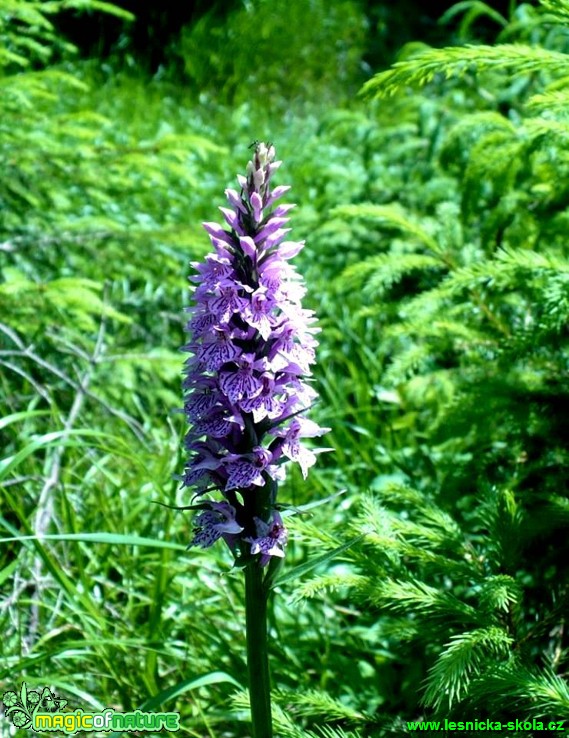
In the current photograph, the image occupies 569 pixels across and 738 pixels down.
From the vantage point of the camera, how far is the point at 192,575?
95.3 inches

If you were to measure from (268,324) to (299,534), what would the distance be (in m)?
0.55

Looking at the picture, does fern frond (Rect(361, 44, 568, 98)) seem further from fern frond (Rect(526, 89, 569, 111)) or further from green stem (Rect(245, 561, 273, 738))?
green stem (Rect(245, 561, 273, 738))

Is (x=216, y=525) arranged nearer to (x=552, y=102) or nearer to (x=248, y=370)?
(x=248, y=370)

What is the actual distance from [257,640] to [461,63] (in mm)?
1135

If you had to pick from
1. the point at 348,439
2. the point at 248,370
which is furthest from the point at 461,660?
the point at 348,439

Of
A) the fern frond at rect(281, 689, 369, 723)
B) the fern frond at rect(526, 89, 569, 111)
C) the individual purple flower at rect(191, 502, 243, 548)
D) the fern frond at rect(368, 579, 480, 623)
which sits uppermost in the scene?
the fern frond at rect(526, 89, 569, 111)

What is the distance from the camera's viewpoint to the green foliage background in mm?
1679

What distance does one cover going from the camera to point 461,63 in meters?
1.68

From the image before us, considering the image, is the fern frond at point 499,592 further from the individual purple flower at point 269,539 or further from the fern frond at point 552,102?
the fern frond at point 552,102

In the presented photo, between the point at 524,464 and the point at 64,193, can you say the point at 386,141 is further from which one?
the point at 524,464

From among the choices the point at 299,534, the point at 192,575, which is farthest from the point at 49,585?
the point at 299,534

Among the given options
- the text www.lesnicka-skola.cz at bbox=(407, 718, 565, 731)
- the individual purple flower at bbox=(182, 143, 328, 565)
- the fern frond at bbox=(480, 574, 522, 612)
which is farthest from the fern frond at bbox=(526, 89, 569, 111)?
the text www.lesnicka-skola.cz at bbox=(407, 718, 565, 731)

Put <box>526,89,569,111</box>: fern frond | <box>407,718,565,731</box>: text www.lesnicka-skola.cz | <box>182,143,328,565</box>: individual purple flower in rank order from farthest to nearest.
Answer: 1. <box>526,89,569,111</box>: fern frond
2. <box>407,718,565,731</box>: text www.lesnicka-skola.cz
3. <box>182,143,328,565</box>: individual purple flower

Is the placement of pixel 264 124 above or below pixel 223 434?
below
